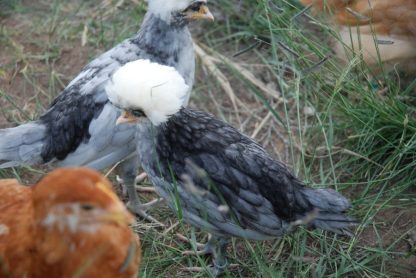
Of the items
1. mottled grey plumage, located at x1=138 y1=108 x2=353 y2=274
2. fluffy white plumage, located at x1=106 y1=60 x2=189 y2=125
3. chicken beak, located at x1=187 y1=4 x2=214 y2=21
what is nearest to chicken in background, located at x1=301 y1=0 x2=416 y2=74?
chicken beak, located at x1=187 y1=4 x2=214 y2=21

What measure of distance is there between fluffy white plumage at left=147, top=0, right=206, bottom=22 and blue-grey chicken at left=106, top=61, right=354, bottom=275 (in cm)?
56

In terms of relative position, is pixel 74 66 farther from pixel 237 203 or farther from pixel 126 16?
pixel 237 203

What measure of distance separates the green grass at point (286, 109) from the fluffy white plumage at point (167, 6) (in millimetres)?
408

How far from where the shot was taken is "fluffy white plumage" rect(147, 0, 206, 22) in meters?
3.29

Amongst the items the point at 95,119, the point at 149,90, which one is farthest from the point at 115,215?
the point at 95,119

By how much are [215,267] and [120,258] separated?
1081mm

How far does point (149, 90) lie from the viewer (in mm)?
2762

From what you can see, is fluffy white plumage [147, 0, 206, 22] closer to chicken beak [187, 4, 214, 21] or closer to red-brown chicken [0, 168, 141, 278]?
chicken beak [187, 4, 214, 21]

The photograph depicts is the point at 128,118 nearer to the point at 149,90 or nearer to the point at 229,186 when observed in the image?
the point at 149,90

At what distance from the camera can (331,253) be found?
3230 mm

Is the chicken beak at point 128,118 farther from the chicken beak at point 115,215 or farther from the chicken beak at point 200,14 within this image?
the chicken beak at point 115,215

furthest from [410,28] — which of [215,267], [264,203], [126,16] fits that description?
[126,16]

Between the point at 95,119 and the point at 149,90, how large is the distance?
54 centimetres

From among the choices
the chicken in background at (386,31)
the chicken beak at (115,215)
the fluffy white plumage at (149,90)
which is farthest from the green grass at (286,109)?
the chicken beak at (115,215)
